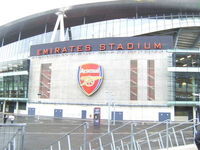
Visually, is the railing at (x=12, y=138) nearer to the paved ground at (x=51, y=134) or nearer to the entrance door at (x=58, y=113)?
the paved ground at (x=51, y=134)

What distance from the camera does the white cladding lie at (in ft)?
140

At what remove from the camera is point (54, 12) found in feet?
203

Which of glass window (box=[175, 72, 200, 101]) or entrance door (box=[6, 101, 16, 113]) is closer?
glass window (box=[175, 72, 200, 101])

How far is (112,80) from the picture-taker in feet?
146

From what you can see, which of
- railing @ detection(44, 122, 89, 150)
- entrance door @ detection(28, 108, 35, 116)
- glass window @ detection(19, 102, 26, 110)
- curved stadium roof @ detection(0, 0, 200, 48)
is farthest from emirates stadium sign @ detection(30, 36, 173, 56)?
railing @ detection(44, 122, 89, 150)

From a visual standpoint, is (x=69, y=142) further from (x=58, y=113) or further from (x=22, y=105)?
(x=22, y=105)

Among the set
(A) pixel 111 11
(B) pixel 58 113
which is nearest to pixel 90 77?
(B) pixel 58 113

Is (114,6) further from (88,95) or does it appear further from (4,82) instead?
(4,82)

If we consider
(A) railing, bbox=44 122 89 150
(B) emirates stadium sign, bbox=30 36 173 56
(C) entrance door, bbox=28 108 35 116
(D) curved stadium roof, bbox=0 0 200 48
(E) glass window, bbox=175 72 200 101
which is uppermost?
(D) curved stadium roof, bbox=0 0 200 48

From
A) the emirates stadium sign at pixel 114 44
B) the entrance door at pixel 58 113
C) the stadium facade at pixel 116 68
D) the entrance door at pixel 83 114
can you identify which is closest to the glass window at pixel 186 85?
the stadium facade at pixel 116 68

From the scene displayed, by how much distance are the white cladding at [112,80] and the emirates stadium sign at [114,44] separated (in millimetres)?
825

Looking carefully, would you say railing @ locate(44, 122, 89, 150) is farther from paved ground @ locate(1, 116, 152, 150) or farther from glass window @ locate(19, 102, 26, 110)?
glass window @ locate(19, 102, 26, 110)

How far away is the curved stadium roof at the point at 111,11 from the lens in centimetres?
5788

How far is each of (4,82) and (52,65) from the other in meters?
18.7
